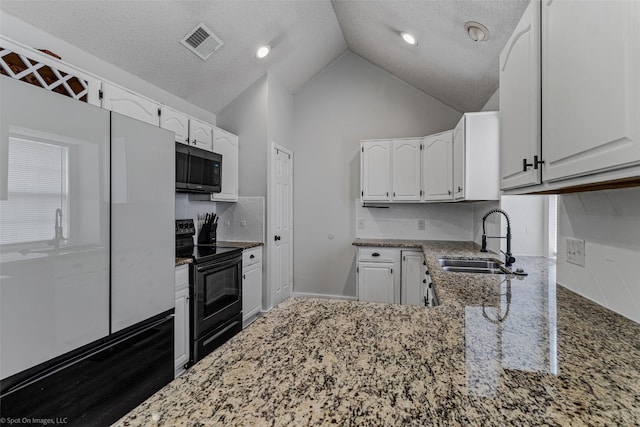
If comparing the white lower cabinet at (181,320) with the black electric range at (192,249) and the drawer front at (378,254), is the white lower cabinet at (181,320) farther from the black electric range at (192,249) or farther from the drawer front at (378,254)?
the drawer front at (378,254)

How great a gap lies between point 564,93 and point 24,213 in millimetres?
1980

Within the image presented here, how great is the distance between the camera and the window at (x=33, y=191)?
1137mm

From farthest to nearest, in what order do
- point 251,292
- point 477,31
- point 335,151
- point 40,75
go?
point 335,151, point 251,292, point 477,31, point 40,75

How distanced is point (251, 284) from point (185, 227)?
931 mm

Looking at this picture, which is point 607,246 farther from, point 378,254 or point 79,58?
point 79,58

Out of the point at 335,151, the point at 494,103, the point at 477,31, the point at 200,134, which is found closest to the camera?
the point at 477,31

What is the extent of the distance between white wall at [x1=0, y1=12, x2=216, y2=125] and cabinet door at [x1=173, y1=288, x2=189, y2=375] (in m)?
1.80

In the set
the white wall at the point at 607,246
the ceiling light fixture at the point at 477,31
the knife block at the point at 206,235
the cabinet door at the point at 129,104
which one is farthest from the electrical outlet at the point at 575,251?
the knife block at the point at 206,235

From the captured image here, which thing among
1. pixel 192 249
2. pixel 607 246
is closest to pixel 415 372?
pixel 607 246

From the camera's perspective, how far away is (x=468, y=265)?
2.44m

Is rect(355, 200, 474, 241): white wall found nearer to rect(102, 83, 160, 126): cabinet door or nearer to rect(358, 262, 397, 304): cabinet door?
rect(358, 262, 397, 304): cabinet door

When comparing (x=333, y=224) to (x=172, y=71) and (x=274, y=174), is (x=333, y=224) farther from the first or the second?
(x=172, y=71)

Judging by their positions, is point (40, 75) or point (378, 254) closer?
point (40, 75)

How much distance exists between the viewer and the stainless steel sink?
2.27m
